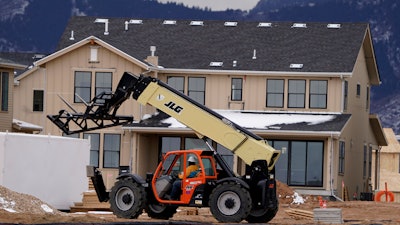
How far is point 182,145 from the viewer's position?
6028 cm

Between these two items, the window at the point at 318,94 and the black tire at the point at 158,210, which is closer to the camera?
the black tire at the point at 158,210

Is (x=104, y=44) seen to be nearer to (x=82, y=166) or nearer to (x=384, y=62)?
(x=82, y=166)

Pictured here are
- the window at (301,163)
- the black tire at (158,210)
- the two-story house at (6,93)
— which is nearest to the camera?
the black tire at (158,210)

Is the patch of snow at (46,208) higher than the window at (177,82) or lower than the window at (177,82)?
lower

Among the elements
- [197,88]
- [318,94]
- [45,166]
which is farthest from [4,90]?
[318,94]

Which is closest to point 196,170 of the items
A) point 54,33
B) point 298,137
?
point 298,137

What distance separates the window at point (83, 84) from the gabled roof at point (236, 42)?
A: 2095mm

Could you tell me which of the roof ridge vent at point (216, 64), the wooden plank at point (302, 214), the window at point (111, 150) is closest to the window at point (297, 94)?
the roof ridge vent at point (216, 64)

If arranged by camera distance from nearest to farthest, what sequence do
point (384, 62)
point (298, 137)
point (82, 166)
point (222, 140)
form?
point (222, 140) → point (82, 166) → point (298, 137) → point (384, 62)

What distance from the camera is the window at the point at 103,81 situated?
60094 mm

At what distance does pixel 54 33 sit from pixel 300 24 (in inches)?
3864

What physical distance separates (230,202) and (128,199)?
2.85m

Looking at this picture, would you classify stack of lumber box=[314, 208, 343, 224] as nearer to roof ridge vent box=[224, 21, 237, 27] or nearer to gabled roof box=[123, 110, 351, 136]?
gabled roof box=[123, 110, 351, 136]

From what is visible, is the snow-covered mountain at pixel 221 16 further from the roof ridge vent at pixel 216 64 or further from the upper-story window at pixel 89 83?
the upper-story window at pixel 89 83
